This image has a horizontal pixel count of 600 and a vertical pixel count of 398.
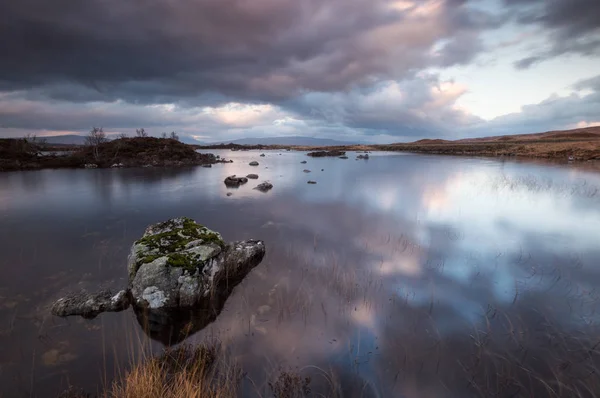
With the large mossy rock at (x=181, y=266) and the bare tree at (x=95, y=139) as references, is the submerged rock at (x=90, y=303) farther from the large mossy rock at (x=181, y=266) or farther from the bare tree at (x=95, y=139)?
the bare tree at (x=95, y=139)

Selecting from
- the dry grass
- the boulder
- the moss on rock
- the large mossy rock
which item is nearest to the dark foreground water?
the dry grass

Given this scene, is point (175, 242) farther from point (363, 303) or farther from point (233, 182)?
point (233, 182)

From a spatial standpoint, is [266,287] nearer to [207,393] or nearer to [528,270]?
[207,393]

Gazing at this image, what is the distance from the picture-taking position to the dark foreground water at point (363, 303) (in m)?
6.35

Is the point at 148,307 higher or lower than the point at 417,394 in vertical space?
higher

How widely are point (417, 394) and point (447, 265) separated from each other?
779cm

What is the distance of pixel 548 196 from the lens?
89.7 ft

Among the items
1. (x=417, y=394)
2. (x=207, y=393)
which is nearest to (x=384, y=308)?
(x=417, y=394)

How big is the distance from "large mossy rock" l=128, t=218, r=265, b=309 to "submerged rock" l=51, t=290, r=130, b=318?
0.45 meters

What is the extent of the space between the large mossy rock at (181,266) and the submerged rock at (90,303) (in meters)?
0.45

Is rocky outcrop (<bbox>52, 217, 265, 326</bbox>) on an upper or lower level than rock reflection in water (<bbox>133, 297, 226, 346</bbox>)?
upper

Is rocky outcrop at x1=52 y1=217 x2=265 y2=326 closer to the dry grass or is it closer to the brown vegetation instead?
the dry grass

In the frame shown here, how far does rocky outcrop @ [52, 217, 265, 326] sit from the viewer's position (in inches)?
343

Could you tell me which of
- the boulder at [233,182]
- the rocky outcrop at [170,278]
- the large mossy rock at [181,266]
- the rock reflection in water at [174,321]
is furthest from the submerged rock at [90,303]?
the boulder at [233,182]
